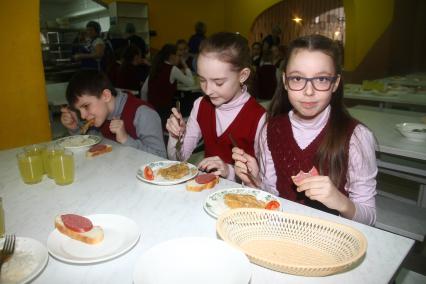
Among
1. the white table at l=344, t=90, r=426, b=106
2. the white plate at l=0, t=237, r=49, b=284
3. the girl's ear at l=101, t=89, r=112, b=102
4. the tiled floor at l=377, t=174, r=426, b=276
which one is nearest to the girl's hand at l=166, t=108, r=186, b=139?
the girl's ear at l=101, t=89, r=112, b=102

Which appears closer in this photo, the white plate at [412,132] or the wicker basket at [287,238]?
the wicker basket at [287,238]

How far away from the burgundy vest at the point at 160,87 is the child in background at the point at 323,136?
3.48 metres

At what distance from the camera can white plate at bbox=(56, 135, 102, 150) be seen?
6.36 ft

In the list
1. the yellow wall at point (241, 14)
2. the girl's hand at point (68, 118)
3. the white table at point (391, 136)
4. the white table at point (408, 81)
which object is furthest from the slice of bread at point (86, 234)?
the yellow wall at point (241, 14)

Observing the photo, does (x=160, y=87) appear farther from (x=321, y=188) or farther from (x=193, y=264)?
(x=193, y=264)

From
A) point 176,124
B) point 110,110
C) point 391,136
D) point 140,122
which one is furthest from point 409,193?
point 110,110

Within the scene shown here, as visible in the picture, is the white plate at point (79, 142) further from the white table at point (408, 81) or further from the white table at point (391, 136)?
the white table at point (408, 81)

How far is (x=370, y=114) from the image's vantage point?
9.89ft

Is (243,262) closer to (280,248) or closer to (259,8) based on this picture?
(280,248)

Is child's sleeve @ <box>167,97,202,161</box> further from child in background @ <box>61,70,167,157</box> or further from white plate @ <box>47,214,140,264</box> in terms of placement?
white plate @ <box>47,214,140,264</box>

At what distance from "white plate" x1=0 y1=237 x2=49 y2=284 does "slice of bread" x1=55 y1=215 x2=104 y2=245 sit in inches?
3.1

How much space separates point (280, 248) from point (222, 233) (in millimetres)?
188

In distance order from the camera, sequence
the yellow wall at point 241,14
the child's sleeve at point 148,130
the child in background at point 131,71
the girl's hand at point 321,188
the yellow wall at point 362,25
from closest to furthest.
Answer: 1. the girl's hand at point 321,188
2. the child's sleeve at point 148,130
3. the child in background at point 131,71
4. the yellow wall at point 362,25
5. the yellow wall at point 241,14

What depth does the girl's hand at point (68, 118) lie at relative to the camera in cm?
237
